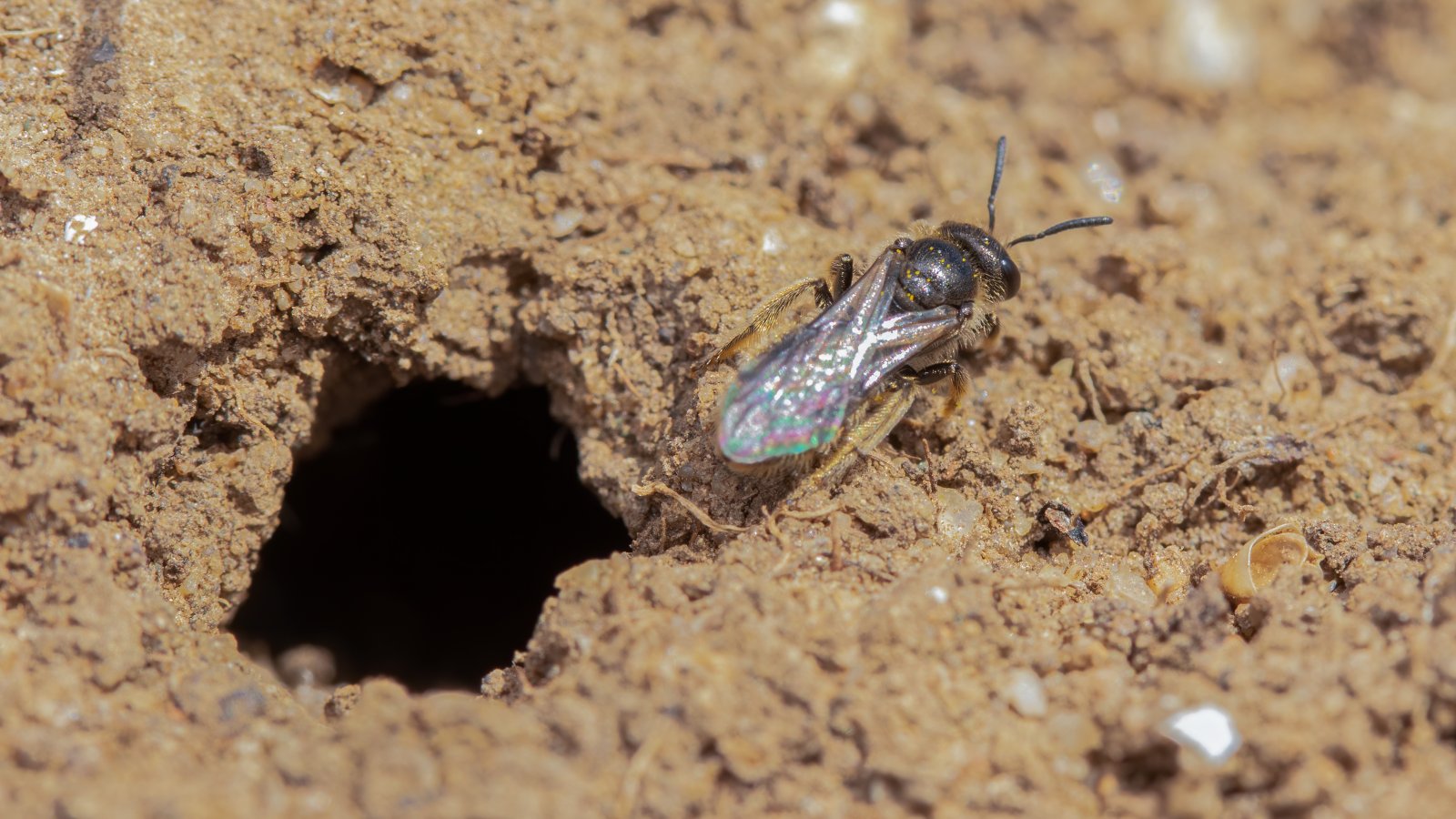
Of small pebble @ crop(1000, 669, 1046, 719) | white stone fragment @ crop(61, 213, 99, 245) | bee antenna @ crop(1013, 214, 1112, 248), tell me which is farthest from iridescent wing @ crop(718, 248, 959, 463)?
white stone fragment @ crop(61, 213, 99, 245)

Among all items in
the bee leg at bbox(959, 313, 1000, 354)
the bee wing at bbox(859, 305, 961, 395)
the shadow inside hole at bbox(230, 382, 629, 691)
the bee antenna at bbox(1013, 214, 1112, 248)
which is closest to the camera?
the bee wing at bbox(859, 305, 961, 395)

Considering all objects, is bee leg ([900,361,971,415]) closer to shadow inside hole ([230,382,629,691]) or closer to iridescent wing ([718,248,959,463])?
iridescent wing ([718,248,959,463])

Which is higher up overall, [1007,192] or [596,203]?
[596,203]

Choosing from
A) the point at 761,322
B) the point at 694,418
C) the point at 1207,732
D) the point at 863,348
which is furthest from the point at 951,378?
the point at 1207,732

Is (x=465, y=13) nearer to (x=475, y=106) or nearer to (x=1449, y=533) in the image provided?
(x=475, y=106)

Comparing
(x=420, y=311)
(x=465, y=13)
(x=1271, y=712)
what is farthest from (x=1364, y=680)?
(x=465, y=13)
